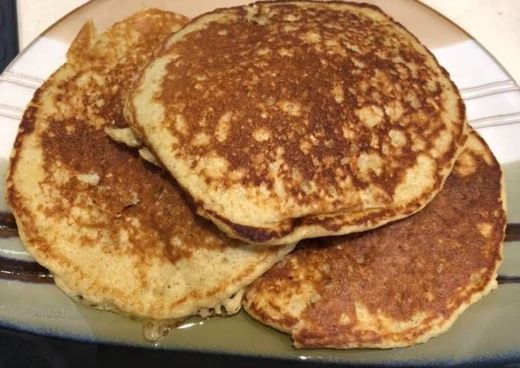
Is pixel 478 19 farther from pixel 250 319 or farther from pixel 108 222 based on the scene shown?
pixel 108 222

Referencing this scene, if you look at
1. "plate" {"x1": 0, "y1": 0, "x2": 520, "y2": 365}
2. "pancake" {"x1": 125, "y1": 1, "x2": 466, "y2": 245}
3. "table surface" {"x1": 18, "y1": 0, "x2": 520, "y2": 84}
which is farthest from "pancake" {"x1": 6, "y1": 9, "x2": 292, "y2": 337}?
"table surface" {"x1": 18, "y1": 0, "x2": 520, "y2": 84}

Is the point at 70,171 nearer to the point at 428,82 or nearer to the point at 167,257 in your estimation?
the point at 167,257

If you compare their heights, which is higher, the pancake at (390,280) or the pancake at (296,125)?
the pancake at (296,125)

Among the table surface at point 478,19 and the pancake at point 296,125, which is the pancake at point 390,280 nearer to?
the pancake at point 296,125

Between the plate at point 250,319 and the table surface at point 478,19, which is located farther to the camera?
the table surface at point 478,19

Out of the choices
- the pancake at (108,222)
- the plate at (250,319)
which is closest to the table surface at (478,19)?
the plate at (250,319)

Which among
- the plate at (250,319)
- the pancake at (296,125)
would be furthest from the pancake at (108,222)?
the pancake at (296,125)

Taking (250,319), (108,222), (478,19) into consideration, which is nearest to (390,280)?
(250,319)
